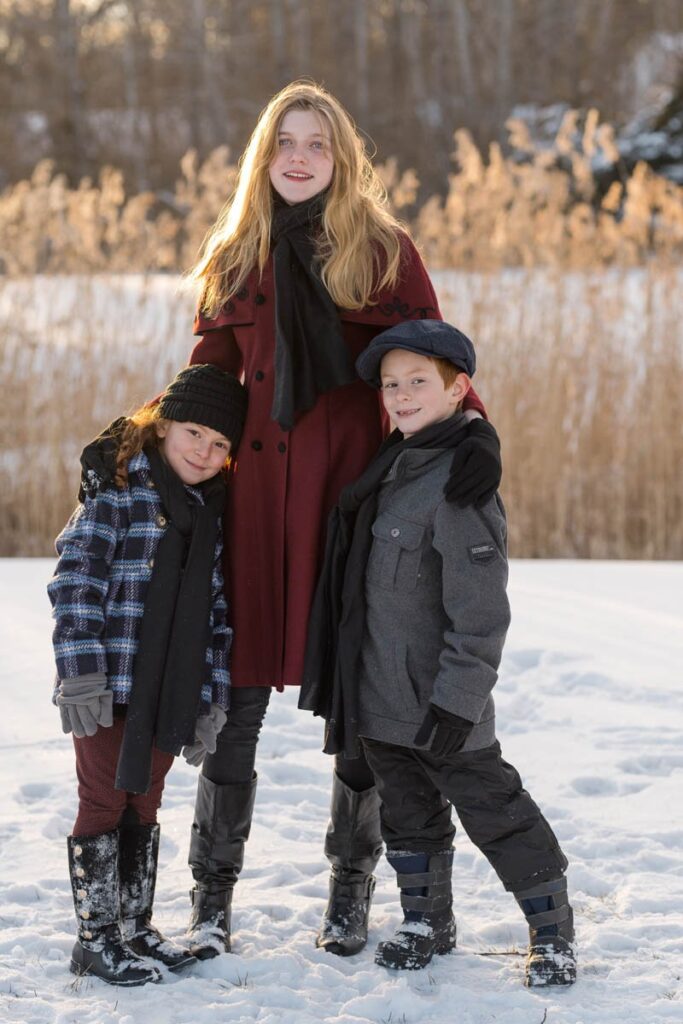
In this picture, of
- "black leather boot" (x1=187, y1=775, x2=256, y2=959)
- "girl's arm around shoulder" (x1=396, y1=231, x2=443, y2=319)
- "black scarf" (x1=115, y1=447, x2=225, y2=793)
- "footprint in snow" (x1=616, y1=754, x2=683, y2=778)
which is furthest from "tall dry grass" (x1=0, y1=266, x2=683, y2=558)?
"black scarf" (x1=115, y1=447, x2=225, y2=793)

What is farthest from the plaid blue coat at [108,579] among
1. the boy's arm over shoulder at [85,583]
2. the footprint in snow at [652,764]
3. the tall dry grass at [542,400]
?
the tall dry grass at [542,400]

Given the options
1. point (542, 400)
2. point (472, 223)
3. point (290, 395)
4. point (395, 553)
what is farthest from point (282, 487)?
point (472, 223)

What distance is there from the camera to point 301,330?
7.74 ft

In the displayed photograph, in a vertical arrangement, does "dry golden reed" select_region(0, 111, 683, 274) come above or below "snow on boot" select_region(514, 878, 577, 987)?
above

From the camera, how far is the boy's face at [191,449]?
2.33m

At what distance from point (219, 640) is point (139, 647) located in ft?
0.66

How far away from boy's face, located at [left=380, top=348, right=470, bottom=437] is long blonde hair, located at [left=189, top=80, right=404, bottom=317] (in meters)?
0.19

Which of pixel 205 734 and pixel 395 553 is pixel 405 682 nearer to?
pixel 395 553

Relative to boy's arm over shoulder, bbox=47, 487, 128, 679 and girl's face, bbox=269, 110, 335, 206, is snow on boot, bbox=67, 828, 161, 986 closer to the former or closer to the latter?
boy's arm over shoulder, bbox=47, 487, 128, 679

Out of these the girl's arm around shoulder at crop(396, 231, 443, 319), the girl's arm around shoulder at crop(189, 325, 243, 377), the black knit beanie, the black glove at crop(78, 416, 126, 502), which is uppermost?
the girl's arm around shoulder at crop(396, 231, 443, 319)

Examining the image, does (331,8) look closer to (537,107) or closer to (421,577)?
(537,107)

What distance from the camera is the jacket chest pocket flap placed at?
7.29ft

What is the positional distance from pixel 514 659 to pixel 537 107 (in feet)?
59.0

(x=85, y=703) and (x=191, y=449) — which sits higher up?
(x=191, y=449)
